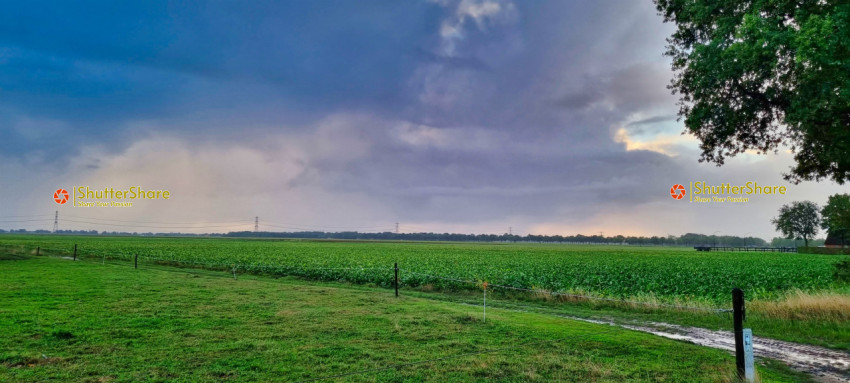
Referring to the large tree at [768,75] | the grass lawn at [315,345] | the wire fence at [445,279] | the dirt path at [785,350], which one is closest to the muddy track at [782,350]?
the dirt path at [785,350]

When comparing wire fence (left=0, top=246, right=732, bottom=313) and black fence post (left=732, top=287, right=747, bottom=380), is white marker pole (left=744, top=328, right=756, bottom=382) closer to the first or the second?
black fence post (left=732, top=287, right=747, bottom=380)

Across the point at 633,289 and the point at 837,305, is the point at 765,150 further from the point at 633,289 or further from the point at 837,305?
the point at 633,289

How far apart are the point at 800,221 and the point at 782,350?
156433mm

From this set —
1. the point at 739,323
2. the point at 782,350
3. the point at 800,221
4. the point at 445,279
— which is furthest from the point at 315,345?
the point at 800,221

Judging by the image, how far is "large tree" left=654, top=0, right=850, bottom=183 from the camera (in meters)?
9.79

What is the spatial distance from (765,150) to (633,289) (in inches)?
362

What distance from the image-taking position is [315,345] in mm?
8969

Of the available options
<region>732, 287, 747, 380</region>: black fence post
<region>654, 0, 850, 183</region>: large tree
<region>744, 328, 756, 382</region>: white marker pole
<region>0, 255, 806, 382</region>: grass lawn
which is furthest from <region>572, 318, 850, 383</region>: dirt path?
<region>654, 0, 850, 183</region>: large tree

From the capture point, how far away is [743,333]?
6301 millimetres

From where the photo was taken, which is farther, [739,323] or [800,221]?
[800,221]

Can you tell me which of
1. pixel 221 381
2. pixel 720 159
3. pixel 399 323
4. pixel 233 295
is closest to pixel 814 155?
pixel 720 159

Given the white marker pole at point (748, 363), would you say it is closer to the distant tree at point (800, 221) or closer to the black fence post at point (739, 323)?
the black fence post at point (739, 323)

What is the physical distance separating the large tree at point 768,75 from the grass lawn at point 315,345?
7.09 metres

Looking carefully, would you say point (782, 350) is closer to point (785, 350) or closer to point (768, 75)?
point (785, 350)
